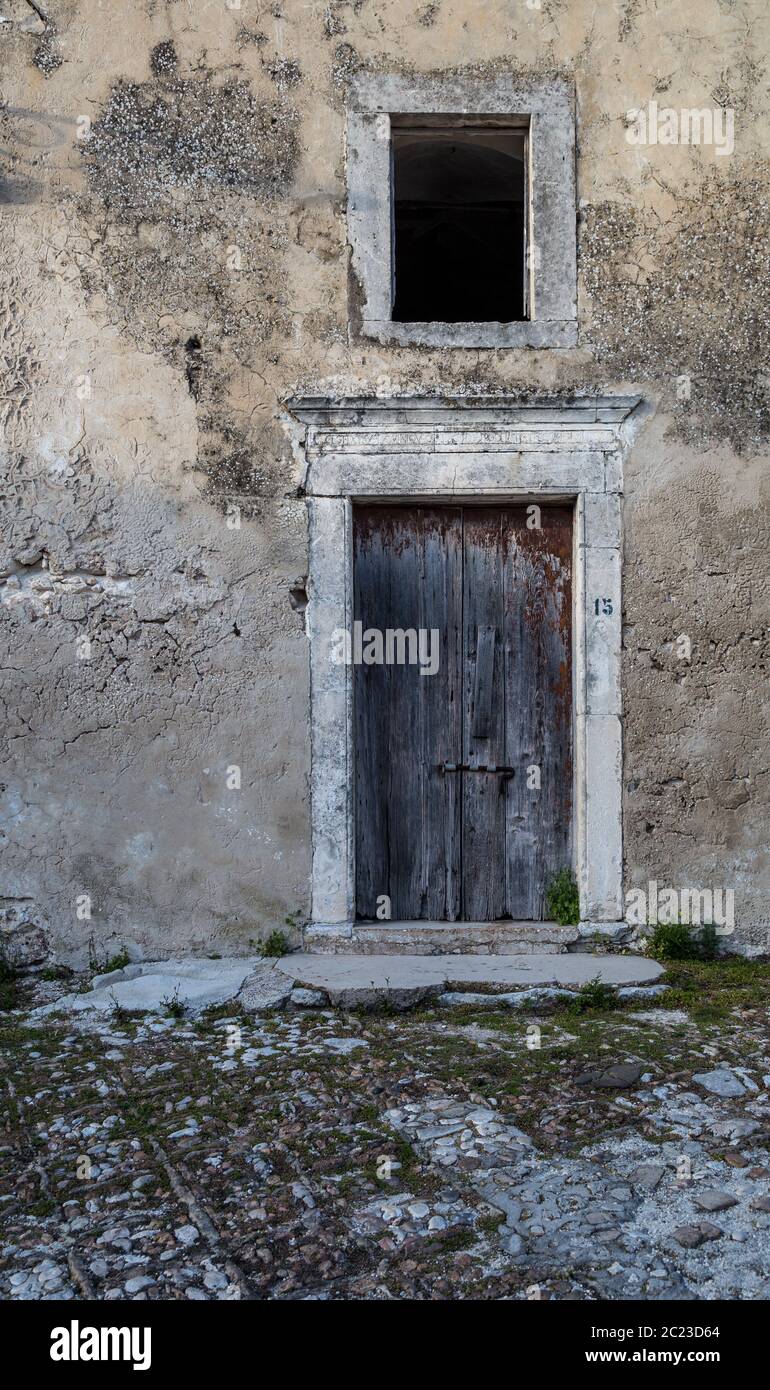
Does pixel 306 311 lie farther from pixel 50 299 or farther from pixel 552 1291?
pixel 552 1291

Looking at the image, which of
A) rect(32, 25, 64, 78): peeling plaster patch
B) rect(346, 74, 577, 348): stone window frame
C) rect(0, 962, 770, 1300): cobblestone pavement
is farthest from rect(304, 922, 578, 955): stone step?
rect(32, 25, 64, 78): peeling plaster patch

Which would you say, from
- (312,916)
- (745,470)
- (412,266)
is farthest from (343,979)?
(412,266)

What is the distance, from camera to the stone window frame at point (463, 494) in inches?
202

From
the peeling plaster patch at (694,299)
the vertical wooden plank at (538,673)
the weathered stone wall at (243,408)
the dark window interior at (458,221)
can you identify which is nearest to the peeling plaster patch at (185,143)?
the weathered stone wall at (243,408)

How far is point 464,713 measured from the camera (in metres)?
5.38

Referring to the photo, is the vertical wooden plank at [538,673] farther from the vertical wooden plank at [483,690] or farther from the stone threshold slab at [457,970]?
the stone threshold slab at [457,970]

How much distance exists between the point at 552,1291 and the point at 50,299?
4.68 metres

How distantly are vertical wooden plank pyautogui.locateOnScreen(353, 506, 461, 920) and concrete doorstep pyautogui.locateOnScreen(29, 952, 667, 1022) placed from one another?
1.50 ft

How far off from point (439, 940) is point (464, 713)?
1115mm

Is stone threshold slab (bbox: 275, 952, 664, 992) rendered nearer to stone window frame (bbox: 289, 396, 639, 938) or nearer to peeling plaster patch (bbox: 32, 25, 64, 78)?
stone window frame (bbox: 289, 396, 639, 938)

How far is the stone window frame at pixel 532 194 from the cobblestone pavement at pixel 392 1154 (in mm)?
3140

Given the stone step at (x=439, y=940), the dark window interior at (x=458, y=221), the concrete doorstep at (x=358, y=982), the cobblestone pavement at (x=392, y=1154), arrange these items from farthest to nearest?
the dark window interior at (x=458, y=221)
the stone step at (x=439, y=940)
the concrete doorstep at (x=358, y=982)
the cobblestone pavement at (x=392, y=1154)

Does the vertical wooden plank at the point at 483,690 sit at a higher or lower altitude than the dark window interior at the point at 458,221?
lower

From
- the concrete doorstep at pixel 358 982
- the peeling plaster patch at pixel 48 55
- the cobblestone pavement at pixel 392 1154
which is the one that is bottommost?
the cobblestone pavement at pixel 392 1154
